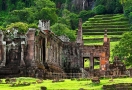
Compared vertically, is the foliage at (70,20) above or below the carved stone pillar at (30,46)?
above

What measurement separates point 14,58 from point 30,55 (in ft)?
6.79

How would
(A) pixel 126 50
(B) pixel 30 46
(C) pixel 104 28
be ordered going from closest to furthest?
(B) pixel 30 46 → (A) pixel 126 50 → (C) pixel 104 28

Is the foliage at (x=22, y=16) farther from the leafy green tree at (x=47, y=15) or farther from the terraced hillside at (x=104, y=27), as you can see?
the terraced hillside at (x=104, y=27)

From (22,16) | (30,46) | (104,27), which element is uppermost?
(22,16)

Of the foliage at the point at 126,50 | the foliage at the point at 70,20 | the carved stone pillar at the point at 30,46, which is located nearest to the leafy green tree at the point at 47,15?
the foliage at the point at 70,20

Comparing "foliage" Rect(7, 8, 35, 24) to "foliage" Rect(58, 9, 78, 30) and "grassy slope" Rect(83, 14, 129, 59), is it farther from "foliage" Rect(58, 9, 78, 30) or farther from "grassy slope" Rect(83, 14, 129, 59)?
"foliage" Rect(58, 9, 78, 30)

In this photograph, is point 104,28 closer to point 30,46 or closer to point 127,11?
point 127,11

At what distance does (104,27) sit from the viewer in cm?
16062

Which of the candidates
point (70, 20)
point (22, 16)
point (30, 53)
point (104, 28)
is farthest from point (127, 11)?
point (30, 53)

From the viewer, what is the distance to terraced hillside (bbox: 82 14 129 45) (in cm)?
14050

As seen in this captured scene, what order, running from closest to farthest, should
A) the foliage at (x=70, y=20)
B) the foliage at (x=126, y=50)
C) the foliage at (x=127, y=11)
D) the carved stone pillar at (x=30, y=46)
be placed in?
1. the carved stone pillar at (x=30, y=46)
2. the foliage at (x=126, y=50)
3. the foliage at (x=70, y=20)
4. the foliage at (x=127, y=11)

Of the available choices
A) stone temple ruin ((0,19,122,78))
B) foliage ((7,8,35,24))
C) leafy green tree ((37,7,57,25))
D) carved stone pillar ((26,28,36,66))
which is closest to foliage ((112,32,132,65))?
stone temple ruin ((0,19,122,78))

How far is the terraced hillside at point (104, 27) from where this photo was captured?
140m

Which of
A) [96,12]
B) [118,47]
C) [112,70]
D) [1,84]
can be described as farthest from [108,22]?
[1,84]
